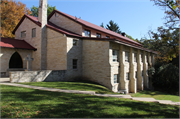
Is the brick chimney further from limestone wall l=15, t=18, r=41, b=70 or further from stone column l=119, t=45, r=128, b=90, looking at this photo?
stone column l=119, t=45, r=128, b=90

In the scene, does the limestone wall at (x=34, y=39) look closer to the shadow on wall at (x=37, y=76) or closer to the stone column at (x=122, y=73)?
the shadow on wall at (x=37, y=76)

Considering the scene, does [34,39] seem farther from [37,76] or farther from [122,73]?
[122,73]

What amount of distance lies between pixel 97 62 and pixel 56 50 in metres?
5.91

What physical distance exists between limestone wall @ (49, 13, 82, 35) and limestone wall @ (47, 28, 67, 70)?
11.5ft

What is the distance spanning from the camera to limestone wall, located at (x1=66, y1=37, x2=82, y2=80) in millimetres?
17922

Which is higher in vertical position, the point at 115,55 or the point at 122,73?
the point at 115,55

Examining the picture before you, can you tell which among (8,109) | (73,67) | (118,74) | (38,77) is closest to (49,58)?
(73,67)

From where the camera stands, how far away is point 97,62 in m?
18.0

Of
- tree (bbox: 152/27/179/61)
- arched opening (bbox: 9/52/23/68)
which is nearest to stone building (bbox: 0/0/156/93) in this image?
arched opening (bbox: 9/52/23/68)

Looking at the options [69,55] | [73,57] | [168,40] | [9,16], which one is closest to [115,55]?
[73,57]

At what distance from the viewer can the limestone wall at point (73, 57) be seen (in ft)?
58.8

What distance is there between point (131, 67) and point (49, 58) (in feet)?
42.6

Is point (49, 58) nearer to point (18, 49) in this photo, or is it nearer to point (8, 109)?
point (18, 49)

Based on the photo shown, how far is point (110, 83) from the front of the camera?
1684 cm
